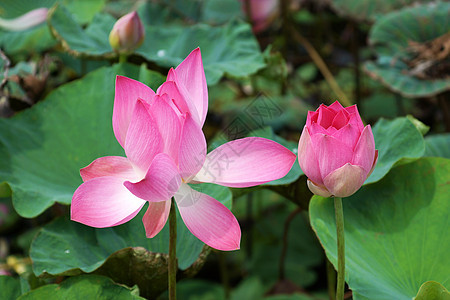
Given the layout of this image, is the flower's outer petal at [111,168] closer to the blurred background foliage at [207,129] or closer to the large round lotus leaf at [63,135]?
the blurred background foliage at [207,129]

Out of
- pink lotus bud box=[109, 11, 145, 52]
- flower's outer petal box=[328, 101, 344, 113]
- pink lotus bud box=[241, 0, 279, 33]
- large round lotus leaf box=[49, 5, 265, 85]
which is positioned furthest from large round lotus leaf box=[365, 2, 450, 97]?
flower's outer petal box=[328, 101, 344, 113]

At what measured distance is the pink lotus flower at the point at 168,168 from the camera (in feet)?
1.45

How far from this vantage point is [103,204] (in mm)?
456

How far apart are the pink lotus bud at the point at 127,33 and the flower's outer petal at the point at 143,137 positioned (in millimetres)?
504

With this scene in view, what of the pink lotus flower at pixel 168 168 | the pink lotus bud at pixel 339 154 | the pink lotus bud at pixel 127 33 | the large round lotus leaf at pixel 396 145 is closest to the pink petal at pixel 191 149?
the pink lotus flower at pixel 168 168

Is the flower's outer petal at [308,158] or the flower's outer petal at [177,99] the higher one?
the flower's outer petal at [177,99]

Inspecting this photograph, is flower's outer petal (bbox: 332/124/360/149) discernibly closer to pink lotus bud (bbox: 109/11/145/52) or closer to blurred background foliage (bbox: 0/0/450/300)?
blurred background foliage (bbox: 0/0/450/300)

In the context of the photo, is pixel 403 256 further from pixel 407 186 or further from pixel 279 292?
pixel 279 292

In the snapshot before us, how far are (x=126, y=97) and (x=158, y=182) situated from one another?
0.11 meters

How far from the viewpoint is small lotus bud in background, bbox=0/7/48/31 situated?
118cm

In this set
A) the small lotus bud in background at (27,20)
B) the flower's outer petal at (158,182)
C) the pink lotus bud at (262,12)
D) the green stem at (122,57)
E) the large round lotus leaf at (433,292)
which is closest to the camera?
the flower's outer petal at (158,182)

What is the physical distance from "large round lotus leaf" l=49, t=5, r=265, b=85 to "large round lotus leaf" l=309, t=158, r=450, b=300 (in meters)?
0.41

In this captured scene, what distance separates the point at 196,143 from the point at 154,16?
1147 mm

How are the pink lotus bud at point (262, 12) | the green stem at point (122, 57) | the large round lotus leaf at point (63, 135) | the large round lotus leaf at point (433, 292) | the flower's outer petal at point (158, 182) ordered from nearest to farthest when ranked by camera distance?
the flower's outer petal at point (158, 182) → the large round lotus leaf at point (433, 292) → the large round lotus leaf at point (63, 135) → the green stem at point (122, 57) → the pink lotus bud at point (262, 12)
